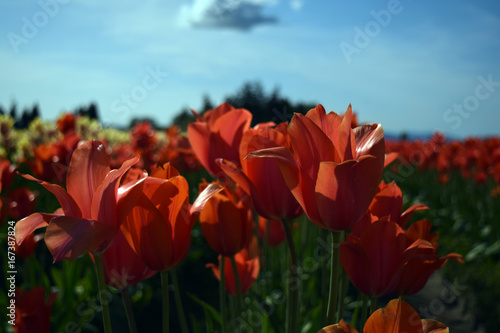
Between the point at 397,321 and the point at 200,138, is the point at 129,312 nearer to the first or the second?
the point at 397,321

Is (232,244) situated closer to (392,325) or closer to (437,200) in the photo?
(392,325)

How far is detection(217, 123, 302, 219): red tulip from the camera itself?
93 centimetres

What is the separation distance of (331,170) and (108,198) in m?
0.40

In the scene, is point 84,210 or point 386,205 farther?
point 386,205

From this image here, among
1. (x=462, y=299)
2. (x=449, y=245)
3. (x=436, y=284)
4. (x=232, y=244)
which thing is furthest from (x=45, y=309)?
(x=449, y=245)

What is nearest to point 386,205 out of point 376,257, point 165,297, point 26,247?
point 376,257

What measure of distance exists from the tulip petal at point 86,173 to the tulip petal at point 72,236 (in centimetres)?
12

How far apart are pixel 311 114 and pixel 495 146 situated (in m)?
7.73

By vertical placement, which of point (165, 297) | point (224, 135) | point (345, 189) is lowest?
point (165, 297)

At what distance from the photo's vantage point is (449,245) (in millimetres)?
5434

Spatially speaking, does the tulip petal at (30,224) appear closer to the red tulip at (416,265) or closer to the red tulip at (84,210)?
the red tulip at (84,210)

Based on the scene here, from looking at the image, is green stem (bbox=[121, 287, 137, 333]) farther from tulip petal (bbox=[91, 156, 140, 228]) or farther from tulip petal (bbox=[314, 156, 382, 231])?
tulip petal (bbox=[314, 156, 382, 231])

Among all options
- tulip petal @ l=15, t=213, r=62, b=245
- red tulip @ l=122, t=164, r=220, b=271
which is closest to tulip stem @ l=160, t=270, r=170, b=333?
red tulip @ l=122, t=164, r=220, b=271

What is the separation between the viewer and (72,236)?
70 centimetres
